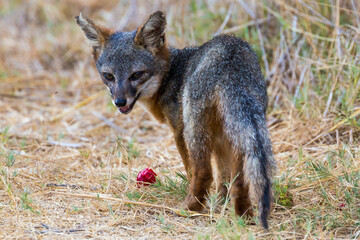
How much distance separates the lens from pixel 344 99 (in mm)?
5328

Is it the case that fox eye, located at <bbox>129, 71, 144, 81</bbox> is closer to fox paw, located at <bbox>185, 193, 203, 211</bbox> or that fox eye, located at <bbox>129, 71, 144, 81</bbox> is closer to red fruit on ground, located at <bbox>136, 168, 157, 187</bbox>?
red fruit on ground, located at <bbox>136, 168, 157, 187</bbox>

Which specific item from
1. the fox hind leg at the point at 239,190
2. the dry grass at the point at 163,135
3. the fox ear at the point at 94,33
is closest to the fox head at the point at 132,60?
the fox ear at the point at 94,33

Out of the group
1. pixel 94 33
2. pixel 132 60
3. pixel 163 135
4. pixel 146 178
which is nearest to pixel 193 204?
pixel 146 178

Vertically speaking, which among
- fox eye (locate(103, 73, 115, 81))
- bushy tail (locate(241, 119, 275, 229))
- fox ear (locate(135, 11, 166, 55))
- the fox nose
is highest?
fox ear (locate(135, 11, 166, 55))

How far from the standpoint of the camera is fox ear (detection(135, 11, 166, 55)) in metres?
4.48

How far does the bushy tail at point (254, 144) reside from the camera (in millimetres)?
3129

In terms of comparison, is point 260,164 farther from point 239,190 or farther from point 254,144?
point 239,190

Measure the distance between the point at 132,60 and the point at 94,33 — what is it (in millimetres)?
574

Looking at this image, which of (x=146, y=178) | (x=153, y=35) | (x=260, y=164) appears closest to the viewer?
(x=260, y=164)

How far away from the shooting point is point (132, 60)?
14.7 feet

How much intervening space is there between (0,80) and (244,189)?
614 cm

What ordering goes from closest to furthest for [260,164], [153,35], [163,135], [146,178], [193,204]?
[260,164]
[193,204]
[146,178]
[153,35]
[163,135]

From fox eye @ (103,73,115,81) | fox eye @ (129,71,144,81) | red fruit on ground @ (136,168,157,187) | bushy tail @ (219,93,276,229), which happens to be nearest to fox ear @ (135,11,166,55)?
fox eye @ (129,71,144,81)

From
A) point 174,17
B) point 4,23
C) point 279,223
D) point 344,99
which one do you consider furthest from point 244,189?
point 4,23
